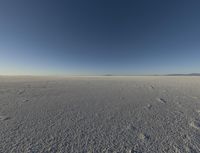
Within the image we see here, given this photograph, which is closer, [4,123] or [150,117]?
[4,123]

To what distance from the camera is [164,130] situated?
3.27 meters

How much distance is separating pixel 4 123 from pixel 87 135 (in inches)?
117

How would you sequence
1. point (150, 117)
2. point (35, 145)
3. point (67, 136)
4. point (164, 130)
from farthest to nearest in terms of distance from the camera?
point (150, 117) < point (164, 130) < point (67, 136) < point (35, 145)

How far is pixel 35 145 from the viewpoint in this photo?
2605mm

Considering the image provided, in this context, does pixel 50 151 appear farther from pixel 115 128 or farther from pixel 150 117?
pixel 150 117

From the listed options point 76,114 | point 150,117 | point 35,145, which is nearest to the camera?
point 35,145

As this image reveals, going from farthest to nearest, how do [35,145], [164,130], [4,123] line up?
1. [4,123]
2. [164,130]
3. [35,145]

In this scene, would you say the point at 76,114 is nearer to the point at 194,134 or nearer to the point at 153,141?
the point at 153,141

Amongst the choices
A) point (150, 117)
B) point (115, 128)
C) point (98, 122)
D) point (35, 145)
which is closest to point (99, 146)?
point (115, 128)

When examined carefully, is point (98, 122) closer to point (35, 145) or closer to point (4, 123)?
point (35, 145)

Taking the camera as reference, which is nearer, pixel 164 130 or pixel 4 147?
pixel 4 147

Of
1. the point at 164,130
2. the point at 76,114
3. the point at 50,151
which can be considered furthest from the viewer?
the point at 76,114

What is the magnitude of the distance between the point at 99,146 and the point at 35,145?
61.2 inches

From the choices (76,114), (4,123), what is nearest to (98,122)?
(76,114)
